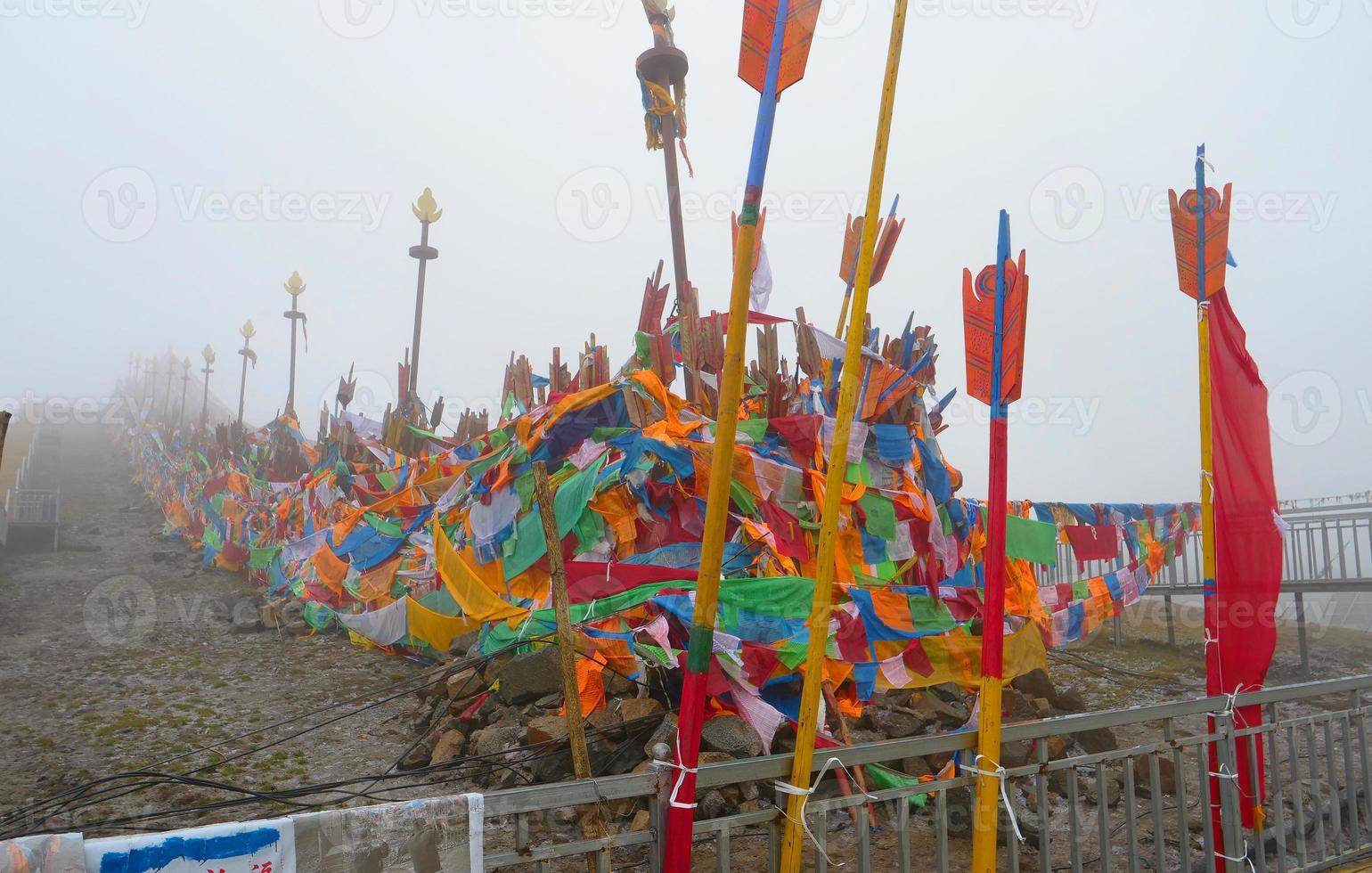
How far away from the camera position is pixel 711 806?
20.4 ft

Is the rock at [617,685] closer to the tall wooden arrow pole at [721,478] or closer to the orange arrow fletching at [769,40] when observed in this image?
the tall wooden arrow pole at [721,478]

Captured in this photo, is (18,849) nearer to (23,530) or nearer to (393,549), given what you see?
(393,549)

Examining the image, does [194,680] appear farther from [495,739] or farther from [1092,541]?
[1092,541]

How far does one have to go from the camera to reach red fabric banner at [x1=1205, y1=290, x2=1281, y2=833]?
5250 millimetres


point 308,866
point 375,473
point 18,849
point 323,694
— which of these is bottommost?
point 323,694

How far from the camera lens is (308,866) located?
2205 mm

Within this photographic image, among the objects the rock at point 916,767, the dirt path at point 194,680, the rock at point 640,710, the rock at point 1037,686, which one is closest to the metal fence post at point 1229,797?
the dirt path at point 194,680

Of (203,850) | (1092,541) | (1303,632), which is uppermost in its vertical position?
(1092,541)

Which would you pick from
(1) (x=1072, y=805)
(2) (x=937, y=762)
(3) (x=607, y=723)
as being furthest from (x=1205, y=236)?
(3) (x=607, y=723)

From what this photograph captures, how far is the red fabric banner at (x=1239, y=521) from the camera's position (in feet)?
17.2

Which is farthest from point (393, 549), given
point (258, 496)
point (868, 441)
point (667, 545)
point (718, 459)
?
point (718, 459)

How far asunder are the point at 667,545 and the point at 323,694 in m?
5.52

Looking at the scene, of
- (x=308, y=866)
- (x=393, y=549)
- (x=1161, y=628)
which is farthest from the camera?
(x=1161, y=628)

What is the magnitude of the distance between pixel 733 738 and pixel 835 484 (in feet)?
13.6
